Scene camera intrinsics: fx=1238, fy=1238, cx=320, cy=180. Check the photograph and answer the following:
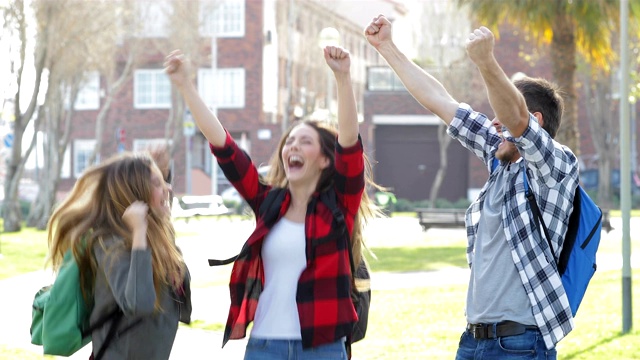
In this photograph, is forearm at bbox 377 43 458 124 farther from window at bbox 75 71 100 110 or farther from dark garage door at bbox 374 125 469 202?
window at bbox 75 71 100 110

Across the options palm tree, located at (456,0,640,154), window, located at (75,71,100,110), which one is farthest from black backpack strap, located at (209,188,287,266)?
window, located at (75,71,100,110)

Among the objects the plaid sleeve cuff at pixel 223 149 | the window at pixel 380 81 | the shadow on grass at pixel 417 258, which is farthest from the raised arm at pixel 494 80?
the window at pixel 380 81

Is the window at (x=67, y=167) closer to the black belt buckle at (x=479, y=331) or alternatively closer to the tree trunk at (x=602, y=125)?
the tree trunk at (x=602, y=125)

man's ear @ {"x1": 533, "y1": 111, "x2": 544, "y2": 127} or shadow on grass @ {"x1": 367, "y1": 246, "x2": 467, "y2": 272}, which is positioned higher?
man's ear @ {"x1": 533, "y1": 111, "x2": 544, "y2": 127}

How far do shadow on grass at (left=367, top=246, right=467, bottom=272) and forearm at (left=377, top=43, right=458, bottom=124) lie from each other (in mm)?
14116

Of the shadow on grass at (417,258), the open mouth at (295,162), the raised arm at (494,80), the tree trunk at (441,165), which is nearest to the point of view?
the raised arm at (494,80)

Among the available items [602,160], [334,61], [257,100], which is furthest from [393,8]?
[334,61]

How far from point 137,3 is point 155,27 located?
27.9 feet

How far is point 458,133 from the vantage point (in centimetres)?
454

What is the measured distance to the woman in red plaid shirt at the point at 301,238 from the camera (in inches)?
179

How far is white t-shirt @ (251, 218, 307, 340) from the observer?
4.54 metres

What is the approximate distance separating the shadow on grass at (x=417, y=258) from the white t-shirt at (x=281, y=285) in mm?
14156

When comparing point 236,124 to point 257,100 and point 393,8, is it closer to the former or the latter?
point 257,100

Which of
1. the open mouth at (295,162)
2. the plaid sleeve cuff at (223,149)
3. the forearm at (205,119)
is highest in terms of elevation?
the forearm at (205,119)
